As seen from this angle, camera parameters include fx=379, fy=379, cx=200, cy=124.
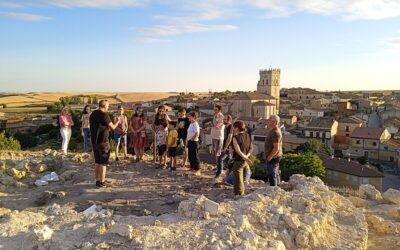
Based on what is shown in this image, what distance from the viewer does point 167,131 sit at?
10.2 m

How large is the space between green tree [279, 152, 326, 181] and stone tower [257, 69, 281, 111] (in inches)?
2359

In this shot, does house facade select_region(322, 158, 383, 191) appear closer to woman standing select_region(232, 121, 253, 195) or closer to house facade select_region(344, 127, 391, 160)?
house facade select_region(344, 127, 391, 160)

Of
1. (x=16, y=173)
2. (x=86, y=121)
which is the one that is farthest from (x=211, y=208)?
(x=86, y=121)

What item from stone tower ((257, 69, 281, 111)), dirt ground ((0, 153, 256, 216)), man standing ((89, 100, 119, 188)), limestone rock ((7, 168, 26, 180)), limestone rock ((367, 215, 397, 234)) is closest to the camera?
dirt ground ((0, 153, 256, 216))

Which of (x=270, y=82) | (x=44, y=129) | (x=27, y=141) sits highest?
(x=270, y=82)

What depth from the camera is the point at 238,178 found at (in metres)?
8.07

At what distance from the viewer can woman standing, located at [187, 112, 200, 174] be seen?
31.8ft

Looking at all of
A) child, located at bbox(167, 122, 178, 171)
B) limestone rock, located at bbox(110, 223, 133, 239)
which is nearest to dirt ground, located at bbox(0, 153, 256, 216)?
child, located at bbox(167, 122, 178, 171)

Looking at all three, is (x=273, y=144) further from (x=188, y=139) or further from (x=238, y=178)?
(x=188, y=139)

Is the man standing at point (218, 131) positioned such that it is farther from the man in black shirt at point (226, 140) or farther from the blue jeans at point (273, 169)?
the blue jeans at point (273, 169)

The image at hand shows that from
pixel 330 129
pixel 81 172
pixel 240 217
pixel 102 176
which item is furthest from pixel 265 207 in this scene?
pixel 330 129

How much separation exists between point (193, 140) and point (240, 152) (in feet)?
7.14

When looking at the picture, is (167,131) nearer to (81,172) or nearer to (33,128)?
(81,172)

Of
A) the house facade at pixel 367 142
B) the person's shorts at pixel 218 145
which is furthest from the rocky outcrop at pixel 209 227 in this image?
the house facade at pixel 367 142
